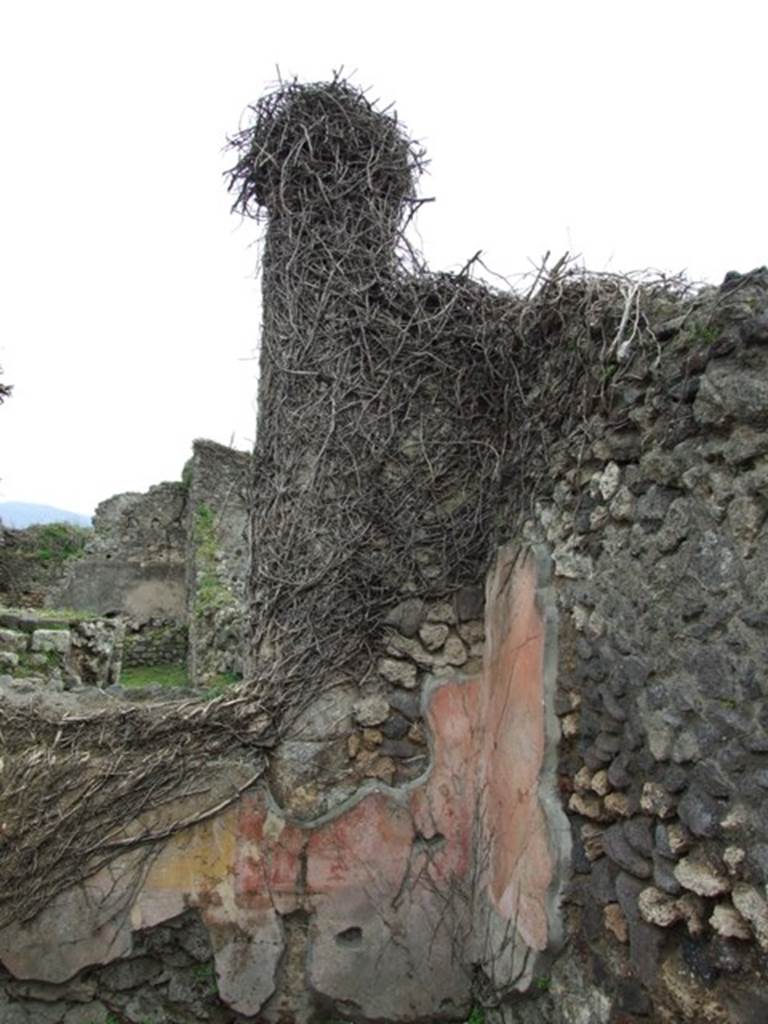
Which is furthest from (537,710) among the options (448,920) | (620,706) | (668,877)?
(448,920)

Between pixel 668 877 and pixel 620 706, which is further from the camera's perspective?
pixel 620 706

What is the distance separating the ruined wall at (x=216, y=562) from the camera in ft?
31.1

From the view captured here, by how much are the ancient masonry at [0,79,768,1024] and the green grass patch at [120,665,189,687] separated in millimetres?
6647

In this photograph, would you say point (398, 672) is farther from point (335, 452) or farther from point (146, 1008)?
point (146, 1008)

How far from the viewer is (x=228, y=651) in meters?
9.33

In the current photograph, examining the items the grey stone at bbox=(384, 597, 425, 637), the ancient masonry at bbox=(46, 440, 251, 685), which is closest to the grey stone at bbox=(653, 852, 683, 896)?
the grey stone at bbox=(384, 597, 425, 637)

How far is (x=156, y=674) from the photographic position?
11.9 meters

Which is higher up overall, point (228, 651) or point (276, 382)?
point (276, 382)

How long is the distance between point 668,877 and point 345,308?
118 inches

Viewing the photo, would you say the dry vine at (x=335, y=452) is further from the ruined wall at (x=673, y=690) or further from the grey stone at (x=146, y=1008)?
the ruined wall at (x=673, y=690)

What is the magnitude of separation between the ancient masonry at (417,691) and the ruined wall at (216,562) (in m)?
4.42

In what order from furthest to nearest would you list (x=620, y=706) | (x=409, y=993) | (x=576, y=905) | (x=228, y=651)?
(x=228, y=651) → (x=409, y=993) → (x=576, y=905) → (x=620, y=706)

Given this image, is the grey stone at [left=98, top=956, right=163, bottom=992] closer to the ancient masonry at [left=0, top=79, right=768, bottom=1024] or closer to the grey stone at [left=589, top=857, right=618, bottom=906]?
the ancient masonry at [left=0, top=79, right=768, bottom=1024]

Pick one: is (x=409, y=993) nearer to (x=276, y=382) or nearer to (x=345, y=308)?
(x=276, y=382)
